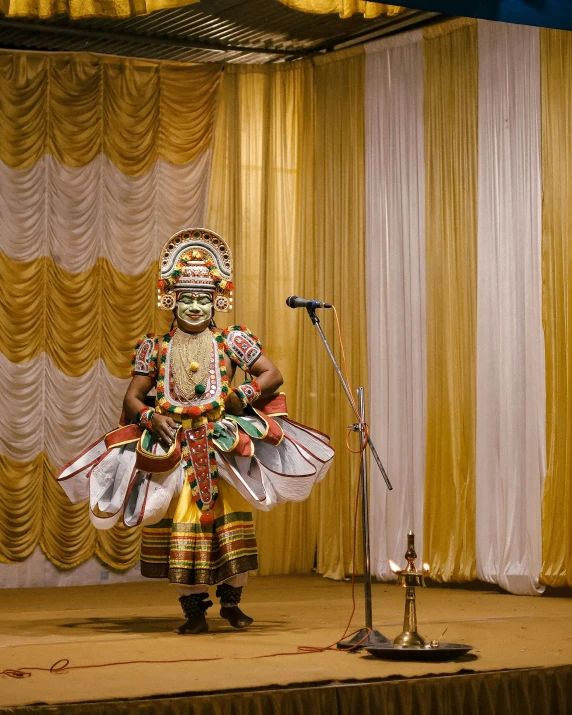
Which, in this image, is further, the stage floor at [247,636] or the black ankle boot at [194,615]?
the black ankle boot at [194,615]

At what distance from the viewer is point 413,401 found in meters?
A: 7.30

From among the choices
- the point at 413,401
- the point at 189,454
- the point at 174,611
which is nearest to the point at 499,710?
the point at 189,454

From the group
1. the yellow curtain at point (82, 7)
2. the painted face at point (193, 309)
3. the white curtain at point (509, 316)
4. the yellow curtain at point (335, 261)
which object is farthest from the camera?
the yellow curtain at point (335, 261)

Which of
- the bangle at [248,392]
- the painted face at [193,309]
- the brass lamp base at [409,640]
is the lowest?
the brass lamp base at [409,640]

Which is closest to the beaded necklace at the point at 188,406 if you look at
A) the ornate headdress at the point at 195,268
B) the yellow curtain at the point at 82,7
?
the ornate headdress at the point at 195,268

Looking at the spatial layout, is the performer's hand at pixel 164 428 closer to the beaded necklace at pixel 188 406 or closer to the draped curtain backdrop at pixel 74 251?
the beaded necklace at pixel 188 406

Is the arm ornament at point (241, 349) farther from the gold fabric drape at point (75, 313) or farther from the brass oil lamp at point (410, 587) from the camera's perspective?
the gold fabric drape at point (75, 313)

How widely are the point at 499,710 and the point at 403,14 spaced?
4.44m

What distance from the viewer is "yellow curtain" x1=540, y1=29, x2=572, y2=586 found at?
21.5ft

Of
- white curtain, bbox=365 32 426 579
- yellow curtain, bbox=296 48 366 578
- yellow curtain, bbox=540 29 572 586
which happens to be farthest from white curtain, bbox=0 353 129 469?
yellow curtain, bbox=540 29 572 586

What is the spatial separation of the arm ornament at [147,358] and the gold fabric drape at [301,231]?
230cm

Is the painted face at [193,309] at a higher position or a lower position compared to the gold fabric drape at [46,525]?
higher

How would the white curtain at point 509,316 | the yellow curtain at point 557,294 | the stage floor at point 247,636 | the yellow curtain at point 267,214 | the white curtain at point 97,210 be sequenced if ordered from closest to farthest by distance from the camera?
the stage floor at point 247,636 < the yellow curtain at point 557,294 < the white curtain at point 509,316 < the white curtain at point 97,210 < the yellow curtain at point 267,214

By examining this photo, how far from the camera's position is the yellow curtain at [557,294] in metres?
6.55
